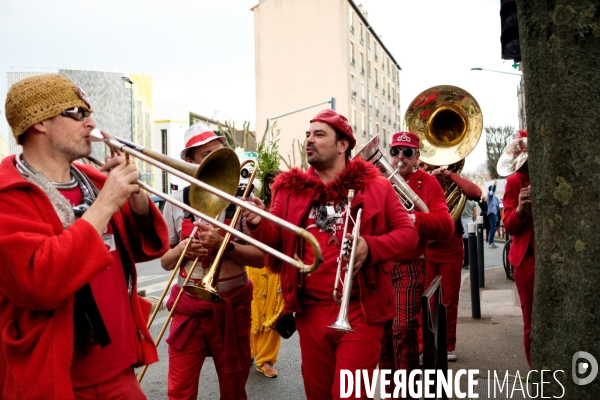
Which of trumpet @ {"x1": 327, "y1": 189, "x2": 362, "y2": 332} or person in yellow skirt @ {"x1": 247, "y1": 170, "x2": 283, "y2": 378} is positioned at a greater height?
trumpet @ {"x1": 327, "y1": 189, "x2": 362, "y2": 332}

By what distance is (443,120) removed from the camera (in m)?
7.26

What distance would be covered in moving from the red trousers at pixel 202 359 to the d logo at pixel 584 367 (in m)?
2.13

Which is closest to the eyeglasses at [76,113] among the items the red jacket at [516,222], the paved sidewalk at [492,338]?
the red jacket at [516,222]

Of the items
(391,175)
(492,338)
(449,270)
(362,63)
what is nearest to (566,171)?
(391,175)

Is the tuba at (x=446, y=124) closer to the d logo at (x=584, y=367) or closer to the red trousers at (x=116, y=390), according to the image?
the d logo at (x=584, y=367)

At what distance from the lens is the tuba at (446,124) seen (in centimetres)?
697

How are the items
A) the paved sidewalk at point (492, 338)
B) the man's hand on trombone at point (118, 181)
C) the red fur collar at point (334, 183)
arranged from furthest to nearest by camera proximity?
1. the paved sidewalk at point (492, 338)
2. the red fur collar at point (334, 183)
3. the man's hand on trombone at point (118, 181)

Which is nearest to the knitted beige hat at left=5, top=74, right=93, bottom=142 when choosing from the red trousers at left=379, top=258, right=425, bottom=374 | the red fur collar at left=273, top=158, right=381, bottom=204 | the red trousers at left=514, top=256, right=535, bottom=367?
the red fur collar at left=273, top=158, right=381, bottom=204

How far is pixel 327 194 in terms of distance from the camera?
12.6 ft

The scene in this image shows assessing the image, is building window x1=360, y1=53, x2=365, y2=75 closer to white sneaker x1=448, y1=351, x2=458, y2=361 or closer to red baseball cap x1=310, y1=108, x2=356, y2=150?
white sneaker x1=448, y1=351, x2=458, y2=361

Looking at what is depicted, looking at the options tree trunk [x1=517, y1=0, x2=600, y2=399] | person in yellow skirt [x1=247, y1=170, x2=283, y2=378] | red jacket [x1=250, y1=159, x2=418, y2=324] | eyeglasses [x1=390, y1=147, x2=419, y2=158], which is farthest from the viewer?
person in yellow skirt [x1=247, y1=170, x2=283, y2=378]

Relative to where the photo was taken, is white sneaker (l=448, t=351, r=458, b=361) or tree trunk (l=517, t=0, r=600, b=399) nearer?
tree trunk (l=517, t=0, r=600, b=399)

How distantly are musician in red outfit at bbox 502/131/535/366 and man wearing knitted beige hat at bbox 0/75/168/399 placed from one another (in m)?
3.16

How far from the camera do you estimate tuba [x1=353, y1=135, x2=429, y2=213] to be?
15.5ft
